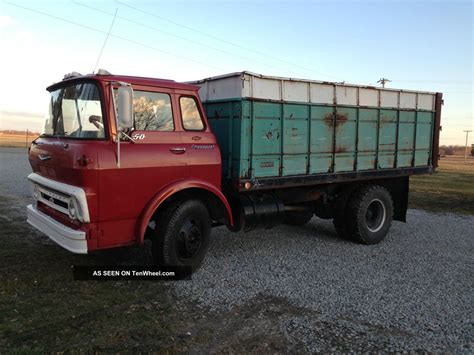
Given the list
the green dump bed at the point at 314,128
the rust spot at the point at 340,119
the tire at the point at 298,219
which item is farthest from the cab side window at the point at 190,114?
the tire at the point at 298,219

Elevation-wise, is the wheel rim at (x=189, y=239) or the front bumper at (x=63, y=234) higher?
the front bumper at (x=63, y=234)

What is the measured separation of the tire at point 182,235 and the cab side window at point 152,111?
1003 mm

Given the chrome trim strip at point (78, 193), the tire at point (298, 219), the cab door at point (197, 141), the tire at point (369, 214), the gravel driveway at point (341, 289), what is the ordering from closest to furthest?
the gravel driveway at point (341, 289), the chrome trim strip at point (78, 193), the cab door at point (197, 141), the tire at point (369, 214), the tire at point (298, 219)

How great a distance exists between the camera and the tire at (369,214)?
24.7 feet

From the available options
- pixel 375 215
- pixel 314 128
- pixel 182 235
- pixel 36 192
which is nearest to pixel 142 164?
pixel 182 235

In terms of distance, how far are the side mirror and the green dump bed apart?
1.68 metres

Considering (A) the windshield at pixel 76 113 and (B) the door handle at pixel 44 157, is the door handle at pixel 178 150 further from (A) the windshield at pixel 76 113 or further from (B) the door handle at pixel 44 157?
(B) the door handle at pixel 44 157

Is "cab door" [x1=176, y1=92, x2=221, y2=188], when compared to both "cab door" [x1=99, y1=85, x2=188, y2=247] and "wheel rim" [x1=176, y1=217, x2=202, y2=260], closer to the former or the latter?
"cab door" [x1=99, y1=85, x2=188, y2=247]

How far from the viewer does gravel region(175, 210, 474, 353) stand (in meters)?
4.09

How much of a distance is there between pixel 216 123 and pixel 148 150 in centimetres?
148

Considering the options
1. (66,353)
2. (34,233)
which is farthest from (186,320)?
(34,233)

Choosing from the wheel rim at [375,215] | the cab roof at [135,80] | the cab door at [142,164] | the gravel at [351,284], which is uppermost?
the cab roof at [135,80]

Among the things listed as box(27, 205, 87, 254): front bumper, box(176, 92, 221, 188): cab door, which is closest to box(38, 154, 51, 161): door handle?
box(27, 205, 87, 254): front bumper

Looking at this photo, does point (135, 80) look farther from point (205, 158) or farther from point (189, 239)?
point (189, 239)
